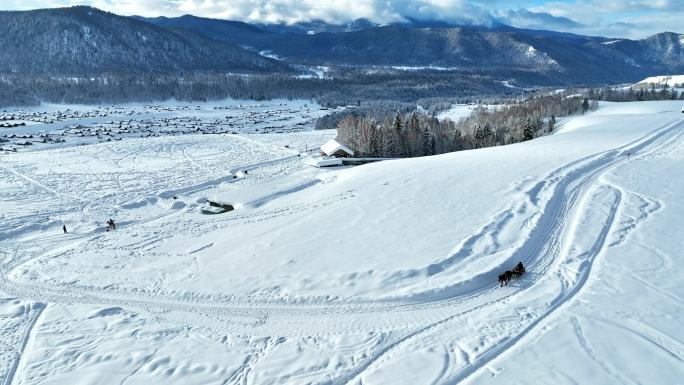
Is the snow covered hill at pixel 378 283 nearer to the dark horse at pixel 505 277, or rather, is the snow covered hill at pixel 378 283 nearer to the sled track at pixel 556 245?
the sled track at pixel 556 245

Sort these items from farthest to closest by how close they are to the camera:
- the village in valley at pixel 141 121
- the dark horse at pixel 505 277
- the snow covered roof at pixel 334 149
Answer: the village in valley at pixel 141 121, the snow covered roof at pixel 334 149, the dark horse at pixel 505 277

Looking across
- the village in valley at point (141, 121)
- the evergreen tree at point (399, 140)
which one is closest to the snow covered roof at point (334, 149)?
the evergreen tree at point (399, 140)

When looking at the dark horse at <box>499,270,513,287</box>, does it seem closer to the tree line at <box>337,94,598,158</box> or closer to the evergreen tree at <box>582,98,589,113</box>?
the tree line at <box>337,94,598,158</box>

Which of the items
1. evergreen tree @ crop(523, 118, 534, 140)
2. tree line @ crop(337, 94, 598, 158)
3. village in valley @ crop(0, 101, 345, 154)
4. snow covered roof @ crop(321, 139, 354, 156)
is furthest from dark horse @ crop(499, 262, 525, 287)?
evergreen tree @ crop(523, 118, 534, 140)

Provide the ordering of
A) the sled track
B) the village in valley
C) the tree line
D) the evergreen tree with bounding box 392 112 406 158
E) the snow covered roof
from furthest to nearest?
1. the village in valley
2. the evergreen tree with bounding box 392 112 406 158
3. the tree line
4. the snow covered roof
5. the sled track

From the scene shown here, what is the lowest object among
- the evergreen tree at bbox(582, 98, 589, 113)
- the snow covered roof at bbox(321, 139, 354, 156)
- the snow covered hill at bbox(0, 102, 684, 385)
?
the snow covered hill at bbox(0, 102, 684, 385)

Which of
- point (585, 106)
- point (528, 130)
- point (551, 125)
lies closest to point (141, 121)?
point (528, 130)

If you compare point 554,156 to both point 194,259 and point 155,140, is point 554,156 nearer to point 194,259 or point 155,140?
point 194,259

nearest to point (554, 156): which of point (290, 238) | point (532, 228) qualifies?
point (532, 228)
